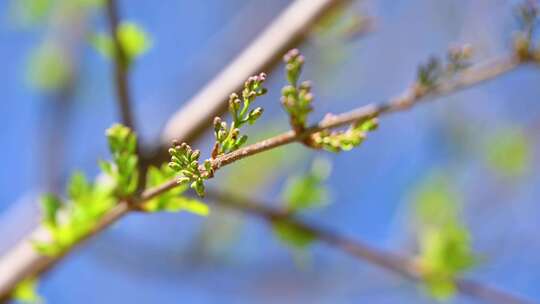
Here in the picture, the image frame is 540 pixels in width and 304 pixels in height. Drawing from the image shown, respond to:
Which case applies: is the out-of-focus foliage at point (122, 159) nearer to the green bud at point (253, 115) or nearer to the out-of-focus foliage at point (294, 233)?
the green bud at point (253, 115)

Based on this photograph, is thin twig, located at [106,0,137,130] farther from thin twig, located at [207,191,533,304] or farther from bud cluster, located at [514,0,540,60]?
bud cluster, located at [514,0,540,60]

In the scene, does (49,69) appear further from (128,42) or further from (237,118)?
(237,118)

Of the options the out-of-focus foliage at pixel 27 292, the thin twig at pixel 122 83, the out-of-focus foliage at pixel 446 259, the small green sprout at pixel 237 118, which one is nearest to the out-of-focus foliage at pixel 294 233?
the out-of-focus foliage at pixel 446 259

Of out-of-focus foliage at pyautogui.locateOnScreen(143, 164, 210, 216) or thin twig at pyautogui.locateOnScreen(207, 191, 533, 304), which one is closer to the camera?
out-of-focus foliage at pyautogui.locateOnScreen(143, 164, 210, 216)

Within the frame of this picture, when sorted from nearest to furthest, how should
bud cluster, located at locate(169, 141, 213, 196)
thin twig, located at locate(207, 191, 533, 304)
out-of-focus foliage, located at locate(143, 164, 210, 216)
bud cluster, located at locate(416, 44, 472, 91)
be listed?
bud cluster, located at locate(169, 141, 213, 196) → out-of-focus foliage, located at locate(143, 164, 210, 216) → bud cluster, located at locate(416, 44, 472, 91) → thin twig, located at locate(207, 191, 533, 304)

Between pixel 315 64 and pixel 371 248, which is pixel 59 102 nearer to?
pixel 315 64

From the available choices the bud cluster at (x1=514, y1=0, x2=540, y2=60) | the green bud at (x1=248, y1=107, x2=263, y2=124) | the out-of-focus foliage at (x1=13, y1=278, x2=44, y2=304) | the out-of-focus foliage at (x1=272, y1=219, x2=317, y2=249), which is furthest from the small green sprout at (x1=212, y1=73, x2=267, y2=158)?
the out-of-focus foliage at (x1=272, y1=219, x2=317, y2=249)
